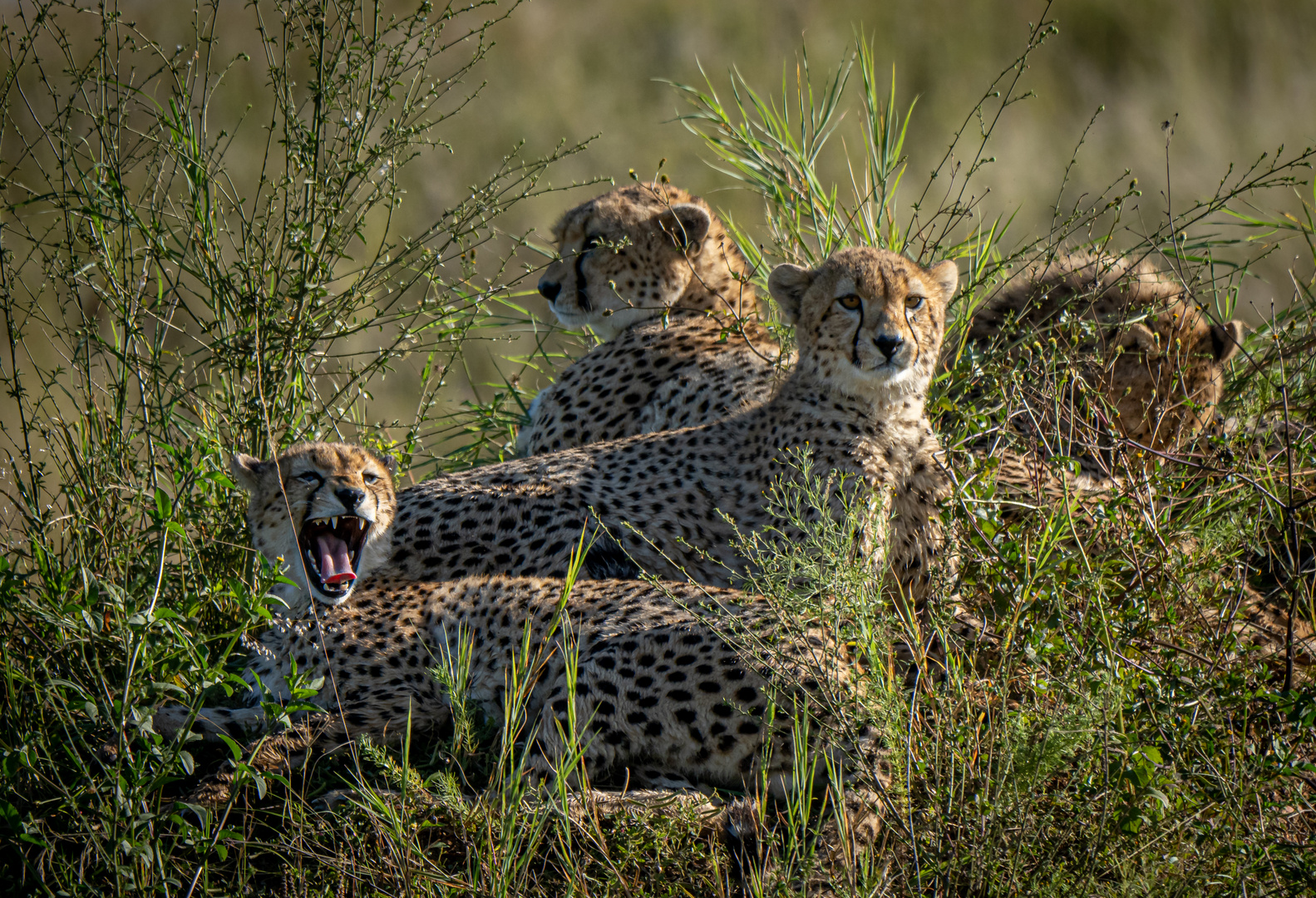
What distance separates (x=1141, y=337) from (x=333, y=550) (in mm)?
2435

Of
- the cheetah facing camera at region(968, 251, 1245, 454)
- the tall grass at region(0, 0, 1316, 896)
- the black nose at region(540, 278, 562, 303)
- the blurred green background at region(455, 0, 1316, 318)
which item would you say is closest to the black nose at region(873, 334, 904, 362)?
the tall grass at region(0, 0, 1316, 896)

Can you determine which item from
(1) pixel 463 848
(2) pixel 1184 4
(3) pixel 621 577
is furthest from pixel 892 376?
(2) pixel 1184 4

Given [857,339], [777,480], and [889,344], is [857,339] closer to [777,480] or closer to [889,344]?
[889,344]

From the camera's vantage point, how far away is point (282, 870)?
229cm

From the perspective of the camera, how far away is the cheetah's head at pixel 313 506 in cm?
299

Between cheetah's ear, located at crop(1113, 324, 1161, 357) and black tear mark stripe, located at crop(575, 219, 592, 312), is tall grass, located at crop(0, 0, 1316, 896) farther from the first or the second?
black tear mark stripe, located at crop(575, 219, 592, 312)

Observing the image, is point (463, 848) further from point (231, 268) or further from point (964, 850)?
point (231, 268)

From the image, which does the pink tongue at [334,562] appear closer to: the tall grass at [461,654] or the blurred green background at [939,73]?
the tall grass at [461,654]

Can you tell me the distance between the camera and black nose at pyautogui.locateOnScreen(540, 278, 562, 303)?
179 inches

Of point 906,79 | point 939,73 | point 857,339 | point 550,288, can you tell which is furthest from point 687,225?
point 939,73

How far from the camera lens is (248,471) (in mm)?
3010

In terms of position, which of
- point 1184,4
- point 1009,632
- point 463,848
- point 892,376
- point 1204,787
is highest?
point 1184,4

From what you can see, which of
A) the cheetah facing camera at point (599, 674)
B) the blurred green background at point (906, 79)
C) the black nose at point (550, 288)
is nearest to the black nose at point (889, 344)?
the cheetah facing camera at point (599, 674)

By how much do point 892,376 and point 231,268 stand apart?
1809 millimetres
